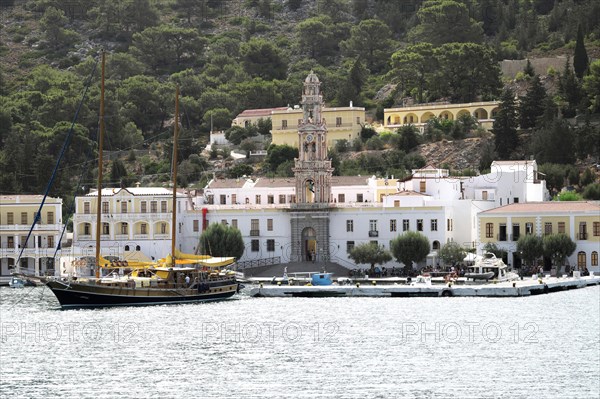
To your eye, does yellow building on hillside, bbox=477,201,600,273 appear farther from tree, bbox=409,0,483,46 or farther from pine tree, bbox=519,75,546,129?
tree, bbox=409,0,483,46

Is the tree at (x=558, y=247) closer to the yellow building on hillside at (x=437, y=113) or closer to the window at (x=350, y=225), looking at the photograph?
the window at (x=350, y=225)

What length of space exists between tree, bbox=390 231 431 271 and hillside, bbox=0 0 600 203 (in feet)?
74.1

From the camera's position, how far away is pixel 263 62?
173 m

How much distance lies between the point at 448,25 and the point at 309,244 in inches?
2332

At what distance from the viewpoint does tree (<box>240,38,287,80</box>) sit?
172 meters

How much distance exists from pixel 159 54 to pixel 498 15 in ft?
114

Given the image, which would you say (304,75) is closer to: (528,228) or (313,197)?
(313,197)

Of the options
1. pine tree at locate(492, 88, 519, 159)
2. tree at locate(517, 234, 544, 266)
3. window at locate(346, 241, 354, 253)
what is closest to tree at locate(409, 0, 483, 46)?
pine tree at locate(492, 88, 519, 159)

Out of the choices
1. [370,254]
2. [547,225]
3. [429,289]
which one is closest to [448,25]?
[547,225]

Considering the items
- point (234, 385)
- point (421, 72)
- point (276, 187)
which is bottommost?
point (234, 385)

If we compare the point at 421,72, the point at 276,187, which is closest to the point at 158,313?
the point at 276,187

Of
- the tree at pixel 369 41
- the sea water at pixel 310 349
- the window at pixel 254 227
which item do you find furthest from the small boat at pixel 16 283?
the tree at pixel 369 41

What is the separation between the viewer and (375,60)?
6924 inches

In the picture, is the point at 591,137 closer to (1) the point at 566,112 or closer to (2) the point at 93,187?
(1) the point at 566,112
